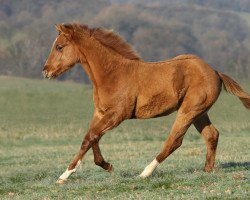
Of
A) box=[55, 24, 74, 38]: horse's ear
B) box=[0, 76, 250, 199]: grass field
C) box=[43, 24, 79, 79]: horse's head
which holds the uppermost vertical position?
box=[55, 24, 74, 38]: horse's ear

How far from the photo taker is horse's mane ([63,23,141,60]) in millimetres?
12594

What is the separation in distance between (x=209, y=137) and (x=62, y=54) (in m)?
2.93

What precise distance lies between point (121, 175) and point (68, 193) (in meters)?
2.13

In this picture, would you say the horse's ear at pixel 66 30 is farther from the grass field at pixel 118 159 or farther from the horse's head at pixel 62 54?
the grass field at pixel 118 159

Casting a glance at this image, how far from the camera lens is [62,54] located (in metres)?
12.5

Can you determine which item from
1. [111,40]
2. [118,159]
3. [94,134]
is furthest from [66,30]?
[118,159]

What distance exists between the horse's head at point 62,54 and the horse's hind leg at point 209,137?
246cm

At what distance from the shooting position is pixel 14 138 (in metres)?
31.2

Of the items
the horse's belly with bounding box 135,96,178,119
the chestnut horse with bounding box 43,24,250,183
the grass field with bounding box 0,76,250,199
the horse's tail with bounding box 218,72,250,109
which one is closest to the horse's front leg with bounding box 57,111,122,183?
the chestnut horse with bounding box 43,24,250,183

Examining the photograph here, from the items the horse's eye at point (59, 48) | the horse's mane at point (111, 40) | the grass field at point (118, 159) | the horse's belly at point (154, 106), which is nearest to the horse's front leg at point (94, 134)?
the grass field at point (118, 159)

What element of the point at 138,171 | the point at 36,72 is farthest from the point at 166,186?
the point at 36,72

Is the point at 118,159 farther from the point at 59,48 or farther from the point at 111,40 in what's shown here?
the point at 59,48

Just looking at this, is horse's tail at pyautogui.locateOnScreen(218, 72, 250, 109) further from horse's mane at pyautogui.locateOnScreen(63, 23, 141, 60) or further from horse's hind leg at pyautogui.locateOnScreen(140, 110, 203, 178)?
horse's mane at pyautogui.locateOnScreen(63, 23, 141, 60)

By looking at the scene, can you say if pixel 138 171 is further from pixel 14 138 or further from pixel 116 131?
pixel 116 131
